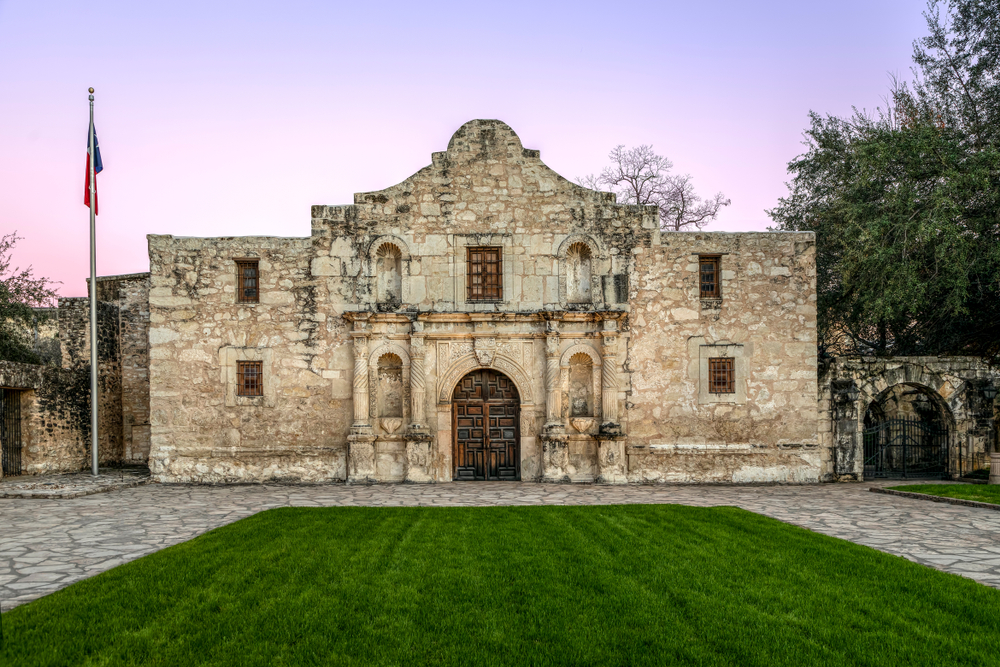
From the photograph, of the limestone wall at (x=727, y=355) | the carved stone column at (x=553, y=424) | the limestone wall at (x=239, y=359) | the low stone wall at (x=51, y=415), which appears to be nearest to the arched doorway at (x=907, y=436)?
the limestone wall at (x=727, y=355)

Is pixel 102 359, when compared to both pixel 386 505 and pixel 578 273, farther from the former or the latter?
pixel 578 273

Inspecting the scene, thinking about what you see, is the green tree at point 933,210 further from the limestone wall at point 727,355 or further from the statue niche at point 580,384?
the statue niche at point 580,384

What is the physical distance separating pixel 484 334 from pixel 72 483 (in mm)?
9711

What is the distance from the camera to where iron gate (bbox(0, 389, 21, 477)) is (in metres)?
16.1

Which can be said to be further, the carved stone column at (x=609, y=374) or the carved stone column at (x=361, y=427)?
the carved stone column at (x=609, y=374)

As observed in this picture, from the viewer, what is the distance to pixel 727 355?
14750 mm

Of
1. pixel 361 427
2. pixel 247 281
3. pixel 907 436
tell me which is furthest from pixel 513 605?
pixel 907 436

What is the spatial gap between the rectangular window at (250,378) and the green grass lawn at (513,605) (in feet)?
22.6

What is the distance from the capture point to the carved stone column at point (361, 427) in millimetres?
14281

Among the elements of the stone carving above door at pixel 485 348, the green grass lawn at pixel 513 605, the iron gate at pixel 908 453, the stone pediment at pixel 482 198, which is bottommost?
the iron gate at pixel 908 453

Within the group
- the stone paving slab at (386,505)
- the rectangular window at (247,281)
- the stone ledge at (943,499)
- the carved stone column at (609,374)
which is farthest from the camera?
the rectangular window at (247,281)

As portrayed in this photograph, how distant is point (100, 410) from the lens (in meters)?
18.4

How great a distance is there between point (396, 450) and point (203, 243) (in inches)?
261

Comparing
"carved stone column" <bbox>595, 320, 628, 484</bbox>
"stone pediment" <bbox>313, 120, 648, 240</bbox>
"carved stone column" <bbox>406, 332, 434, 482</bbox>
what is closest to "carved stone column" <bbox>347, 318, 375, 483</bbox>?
"carved stone column" <bbox>406, 332, 434, 482</bbox>
